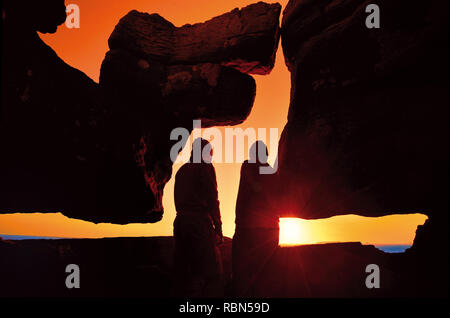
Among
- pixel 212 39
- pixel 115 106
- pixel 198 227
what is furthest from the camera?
pixel 212 39

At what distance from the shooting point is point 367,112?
2.91 m

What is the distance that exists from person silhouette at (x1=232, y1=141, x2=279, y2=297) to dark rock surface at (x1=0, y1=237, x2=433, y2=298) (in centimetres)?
15

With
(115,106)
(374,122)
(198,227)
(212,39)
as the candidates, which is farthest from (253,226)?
(212,39)

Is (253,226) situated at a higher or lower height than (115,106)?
lower

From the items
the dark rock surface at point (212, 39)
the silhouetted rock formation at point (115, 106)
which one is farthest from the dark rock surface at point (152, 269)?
the dark rock surface at point (212, 39)

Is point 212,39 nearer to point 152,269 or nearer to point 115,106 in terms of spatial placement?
point 115,106

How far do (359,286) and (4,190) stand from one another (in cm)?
454

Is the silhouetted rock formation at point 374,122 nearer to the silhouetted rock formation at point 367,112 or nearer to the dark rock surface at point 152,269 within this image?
the silhouetted rock formation at point 367,112

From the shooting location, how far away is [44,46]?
4062mm

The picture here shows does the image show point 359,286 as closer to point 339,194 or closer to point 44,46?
point 339,194

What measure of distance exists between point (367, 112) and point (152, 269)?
141 inches

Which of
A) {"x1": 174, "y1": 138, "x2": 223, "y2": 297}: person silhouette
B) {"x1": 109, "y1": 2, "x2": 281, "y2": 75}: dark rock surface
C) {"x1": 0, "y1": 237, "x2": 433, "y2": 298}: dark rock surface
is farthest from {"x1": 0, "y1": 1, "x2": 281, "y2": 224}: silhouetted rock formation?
{"x1": 174, "y1": 138, "x2": 223, "y2": 297}: person silhouette

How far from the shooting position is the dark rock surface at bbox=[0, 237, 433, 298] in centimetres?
298

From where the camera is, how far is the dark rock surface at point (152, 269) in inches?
117
